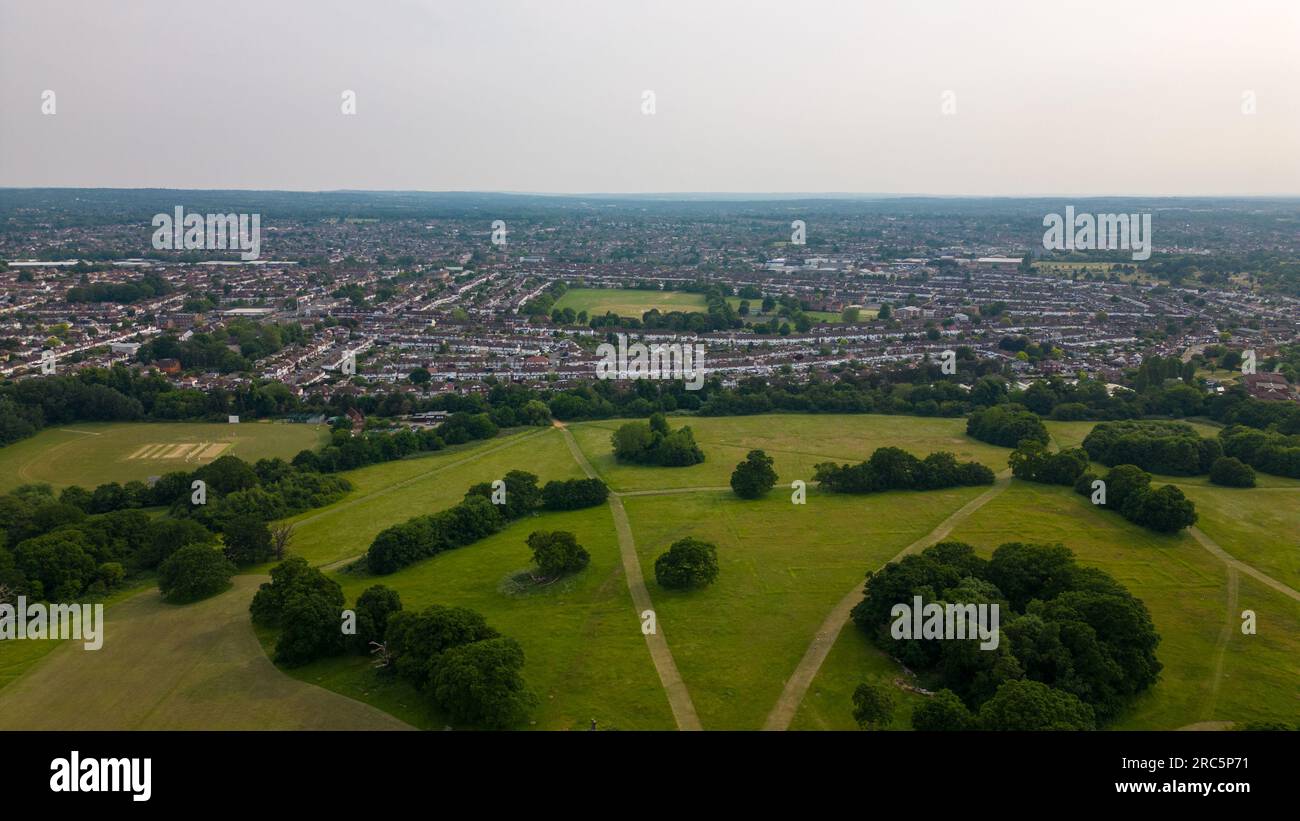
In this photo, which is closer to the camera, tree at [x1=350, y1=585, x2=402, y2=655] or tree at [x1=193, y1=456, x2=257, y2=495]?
tree at [x1=350, y1=585, x2=402, y2=655]

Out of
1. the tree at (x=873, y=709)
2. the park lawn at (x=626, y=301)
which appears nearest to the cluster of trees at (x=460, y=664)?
the tree at (x=873, y=709)

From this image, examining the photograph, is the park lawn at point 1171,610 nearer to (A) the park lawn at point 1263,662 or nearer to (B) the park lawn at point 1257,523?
(A) the park lawn at point 1263,662

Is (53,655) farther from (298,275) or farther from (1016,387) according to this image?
(298,275)

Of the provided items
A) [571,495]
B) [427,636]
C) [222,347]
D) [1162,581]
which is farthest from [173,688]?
[222,347]

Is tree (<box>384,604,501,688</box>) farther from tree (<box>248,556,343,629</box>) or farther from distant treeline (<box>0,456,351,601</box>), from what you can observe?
distant treeline (<box>0,456,351,601</box>)

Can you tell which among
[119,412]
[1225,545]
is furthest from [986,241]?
[119,412]

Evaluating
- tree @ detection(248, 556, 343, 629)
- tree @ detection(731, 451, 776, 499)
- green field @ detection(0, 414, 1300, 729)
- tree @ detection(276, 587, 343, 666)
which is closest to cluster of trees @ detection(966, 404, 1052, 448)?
green field @ detection(0, 414, 1300, 729)

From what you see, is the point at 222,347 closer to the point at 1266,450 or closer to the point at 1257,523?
the point at 1257,523
